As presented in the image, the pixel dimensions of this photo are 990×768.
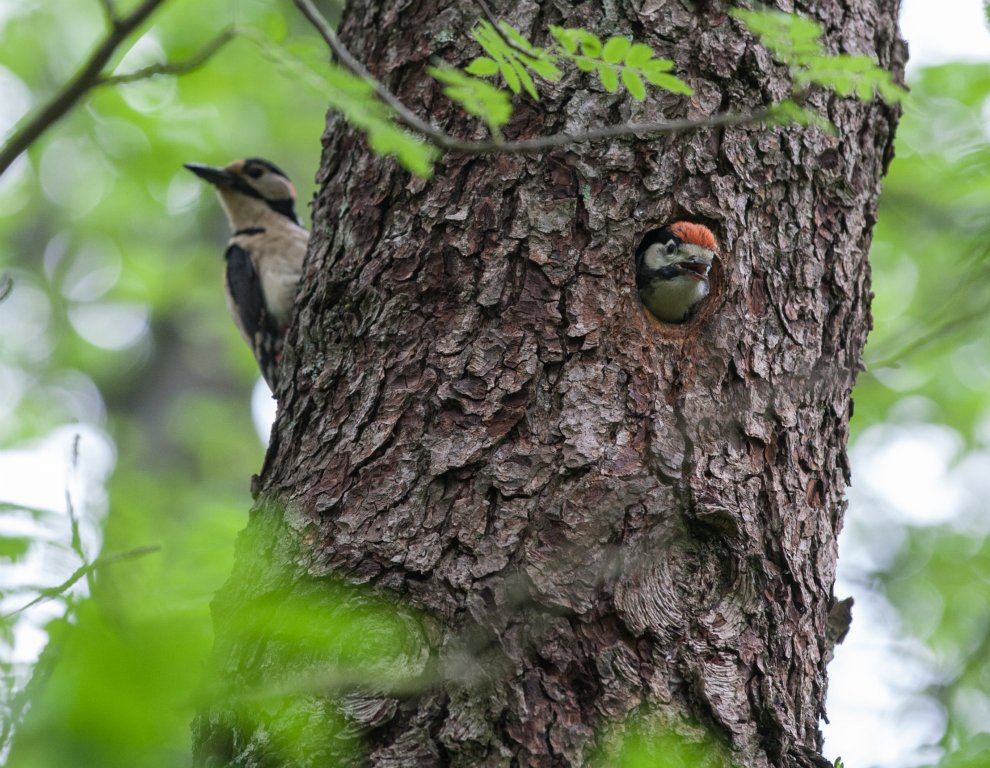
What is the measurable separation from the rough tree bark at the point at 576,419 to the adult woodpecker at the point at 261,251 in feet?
7.87

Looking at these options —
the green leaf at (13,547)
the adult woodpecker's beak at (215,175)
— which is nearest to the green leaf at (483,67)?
the green leaf at (13,547)

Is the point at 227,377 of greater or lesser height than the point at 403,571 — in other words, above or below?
above

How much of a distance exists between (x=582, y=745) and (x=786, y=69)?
1.98m

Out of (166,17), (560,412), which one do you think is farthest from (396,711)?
(166,17)

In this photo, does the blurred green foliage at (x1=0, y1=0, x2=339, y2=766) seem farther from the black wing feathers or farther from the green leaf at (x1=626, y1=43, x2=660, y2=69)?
the green leaf at (x1=626, y1=43, x2=660, y2=69)

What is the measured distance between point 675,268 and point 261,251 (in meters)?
3.19

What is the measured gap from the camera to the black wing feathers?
18.0 ft

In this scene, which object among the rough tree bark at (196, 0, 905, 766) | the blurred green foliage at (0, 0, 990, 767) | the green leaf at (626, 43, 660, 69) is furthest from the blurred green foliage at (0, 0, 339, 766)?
the green leaf at (626, 43, 660, 69)

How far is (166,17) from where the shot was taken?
7.29 m

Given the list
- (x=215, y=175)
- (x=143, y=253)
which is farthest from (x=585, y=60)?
(x=143, y=253)

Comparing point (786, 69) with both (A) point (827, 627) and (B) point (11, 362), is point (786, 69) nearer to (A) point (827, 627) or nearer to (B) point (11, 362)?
(A) point (827, 627)

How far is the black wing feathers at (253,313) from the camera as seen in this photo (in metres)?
5.49

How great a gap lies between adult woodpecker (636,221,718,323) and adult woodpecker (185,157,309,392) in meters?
2.67

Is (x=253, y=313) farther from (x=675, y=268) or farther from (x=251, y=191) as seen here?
(x=675, y=268)
